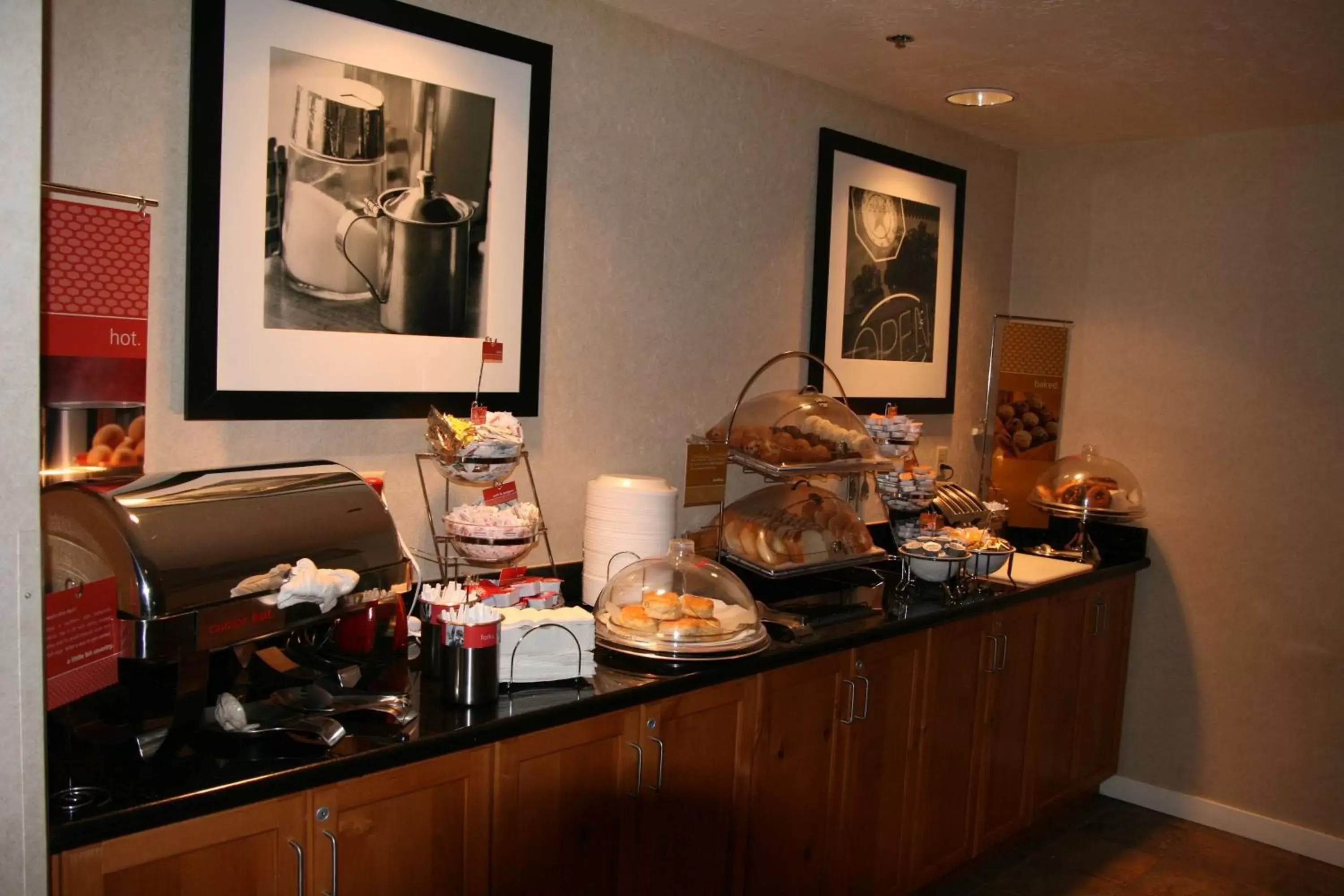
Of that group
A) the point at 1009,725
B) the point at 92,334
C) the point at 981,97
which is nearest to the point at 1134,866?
the point at 1009,725

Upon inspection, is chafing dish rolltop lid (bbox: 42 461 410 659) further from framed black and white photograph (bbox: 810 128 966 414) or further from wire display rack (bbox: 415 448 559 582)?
framed black and white photograph (bbox: 810 128 966 414)

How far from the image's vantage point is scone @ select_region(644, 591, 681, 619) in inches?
91.7

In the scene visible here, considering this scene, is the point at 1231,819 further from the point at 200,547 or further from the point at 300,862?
the point at 200,547

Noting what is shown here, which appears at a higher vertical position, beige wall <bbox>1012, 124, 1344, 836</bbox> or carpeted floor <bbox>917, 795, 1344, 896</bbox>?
beige wall <bbox>1012, 124, 1344, 836</bbox>

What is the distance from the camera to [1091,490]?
3.87m

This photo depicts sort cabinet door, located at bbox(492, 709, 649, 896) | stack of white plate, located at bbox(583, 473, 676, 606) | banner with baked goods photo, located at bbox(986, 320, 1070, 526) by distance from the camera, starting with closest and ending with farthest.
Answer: cabinet door, located at bbox(492, 709, 649, 896) < stack of white plate, located at bbox(583, 473, 676, 606) < banner with baked goods photo, located at bbox(986, 320, 1070, 526)

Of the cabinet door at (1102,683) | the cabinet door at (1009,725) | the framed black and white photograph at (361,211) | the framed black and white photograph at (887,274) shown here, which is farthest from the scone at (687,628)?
the cabinet door at (1102,683)

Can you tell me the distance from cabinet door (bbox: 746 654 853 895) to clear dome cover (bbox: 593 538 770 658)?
141 mm

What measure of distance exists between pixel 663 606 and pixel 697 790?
39 centimetres

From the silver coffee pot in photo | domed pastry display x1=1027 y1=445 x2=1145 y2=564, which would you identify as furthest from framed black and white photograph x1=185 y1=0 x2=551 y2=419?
domed pastry display x1=1027 y1=445 x2=1145 y2=564

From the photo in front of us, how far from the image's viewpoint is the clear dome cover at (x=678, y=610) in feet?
7.53

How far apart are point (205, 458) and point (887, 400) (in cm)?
238

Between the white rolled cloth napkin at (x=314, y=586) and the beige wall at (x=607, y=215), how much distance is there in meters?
0.53

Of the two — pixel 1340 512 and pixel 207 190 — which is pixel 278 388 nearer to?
pixel 207 190
